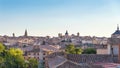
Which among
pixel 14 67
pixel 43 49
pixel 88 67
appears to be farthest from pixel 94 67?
pixel 43 49

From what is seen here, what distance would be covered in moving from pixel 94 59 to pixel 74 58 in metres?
1.70

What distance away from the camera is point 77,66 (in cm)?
2344

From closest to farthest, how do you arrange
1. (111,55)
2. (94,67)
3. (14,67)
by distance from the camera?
(94,67), (111,55), (14,67)

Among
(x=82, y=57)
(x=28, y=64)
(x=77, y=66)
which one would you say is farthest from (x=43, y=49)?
(x=77, y=66)

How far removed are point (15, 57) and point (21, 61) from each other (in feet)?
5.87

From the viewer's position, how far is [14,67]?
157 feet

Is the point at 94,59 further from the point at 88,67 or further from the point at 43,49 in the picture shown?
the point at 43,49

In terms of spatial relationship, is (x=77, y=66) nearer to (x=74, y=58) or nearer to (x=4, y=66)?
(x=74, y=58)

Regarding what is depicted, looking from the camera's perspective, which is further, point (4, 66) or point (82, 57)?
point (4, 66)

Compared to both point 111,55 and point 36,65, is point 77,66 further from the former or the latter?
point 36,65

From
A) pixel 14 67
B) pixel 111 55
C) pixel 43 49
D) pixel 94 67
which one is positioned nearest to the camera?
pixel 94 67

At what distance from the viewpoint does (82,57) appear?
1293 inches

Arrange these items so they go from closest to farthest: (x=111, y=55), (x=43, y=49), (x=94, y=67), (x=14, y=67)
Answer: (x=94, y=67)
(x=111, y=55)
(x=14, y=67)
(x=43, y=49)

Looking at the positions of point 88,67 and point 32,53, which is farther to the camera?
point 32,53
